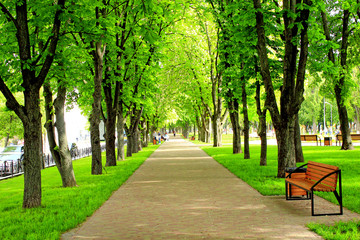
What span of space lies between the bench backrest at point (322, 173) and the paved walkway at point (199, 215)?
60 centimetres

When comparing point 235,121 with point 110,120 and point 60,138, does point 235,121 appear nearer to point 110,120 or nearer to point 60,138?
point 110,120

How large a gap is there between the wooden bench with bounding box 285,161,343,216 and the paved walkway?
319mm

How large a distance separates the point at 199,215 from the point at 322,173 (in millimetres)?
2518

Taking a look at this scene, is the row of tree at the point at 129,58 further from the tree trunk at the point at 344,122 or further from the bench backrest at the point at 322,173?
the bench backrest at the point at 322,173

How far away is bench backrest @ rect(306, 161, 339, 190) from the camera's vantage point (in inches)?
272

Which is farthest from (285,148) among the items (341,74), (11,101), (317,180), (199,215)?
(341,74)

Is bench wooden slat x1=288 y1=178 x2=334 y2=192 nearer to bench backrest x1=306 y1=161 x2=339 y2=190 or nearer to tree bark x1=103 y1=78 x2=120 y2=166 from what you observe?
bench backrest x1=306 y1=161 x2=339 y2=190

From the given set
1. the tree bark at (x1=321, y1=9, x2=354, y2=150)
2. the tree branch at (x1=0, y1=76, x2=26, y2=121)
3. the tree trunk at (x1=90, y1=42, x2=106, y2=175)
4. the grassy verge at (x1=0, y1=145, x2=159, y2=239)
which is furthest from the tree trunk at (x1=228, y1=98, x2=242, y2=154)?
the tree branch at (x1=0, y1=76, x2=26, y2=121)

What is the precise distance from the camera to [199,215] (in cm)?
731

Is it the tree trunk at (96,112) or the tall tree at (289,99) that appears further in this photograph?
the tree trunk at (96,112)

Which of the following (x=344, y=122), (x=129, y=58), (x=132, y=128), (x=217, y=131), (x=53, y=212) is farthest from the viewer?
(x=217, y=131)

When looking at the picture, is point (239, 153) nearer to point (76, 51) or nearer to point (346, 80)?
point (346, 80)

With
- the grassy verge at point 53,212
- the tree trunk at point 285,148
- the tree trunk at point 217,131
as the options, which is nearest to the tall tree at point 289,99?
the tree trunk at point 285,148

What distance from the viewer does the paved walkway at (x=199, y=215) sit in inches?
235
